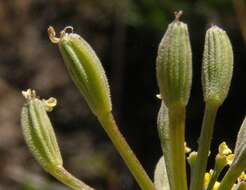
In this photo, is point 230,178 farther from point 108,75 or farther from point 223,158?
point 108,75

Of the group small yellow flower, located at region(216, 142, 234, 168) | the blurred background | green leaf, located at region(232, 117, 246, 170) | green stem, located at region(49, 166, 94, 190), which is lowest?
green leaf, located at region(232, 117, 246, 170)

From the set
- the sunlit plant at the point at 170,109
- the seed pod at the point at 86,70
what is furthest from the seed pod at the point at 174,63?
the seed pod at the point at 86,70

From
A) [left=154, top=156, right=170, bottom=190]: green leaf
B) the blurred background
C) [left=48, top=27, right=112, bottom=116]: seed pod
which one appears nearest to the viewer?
[left=48, top=27, right=112, bottom=116]: seed pod

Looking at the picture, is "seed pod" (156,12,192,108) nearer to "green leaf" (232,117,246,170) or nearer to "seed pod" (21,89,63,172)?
"green leaf" (232,117,246,170)

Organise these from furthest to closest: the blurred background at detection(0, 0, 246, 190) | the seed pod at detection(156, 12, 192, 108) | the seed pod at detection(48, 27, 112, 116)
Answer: the blurred background at detection(0, 0, 246, 190) < the seed pod at detection(48, 27, 112, 116) < the seed pod at detection(156, 12, 192, 108)

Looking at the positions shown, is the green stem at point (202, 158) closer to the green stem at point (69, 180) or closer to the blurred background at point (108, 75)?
the green stem at point (69, 180)

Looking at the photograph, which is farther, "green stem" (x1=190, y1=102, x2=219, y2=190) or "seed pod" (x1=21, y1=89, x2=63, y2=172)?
"seed pod" (x1=21, y1=89, x2=63, y2=172)

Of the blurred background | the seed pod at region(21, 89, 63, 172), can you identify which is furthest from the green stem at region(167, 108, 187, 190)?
the blurred background

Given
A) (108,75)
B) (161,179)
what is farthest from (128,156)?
(108,75)
